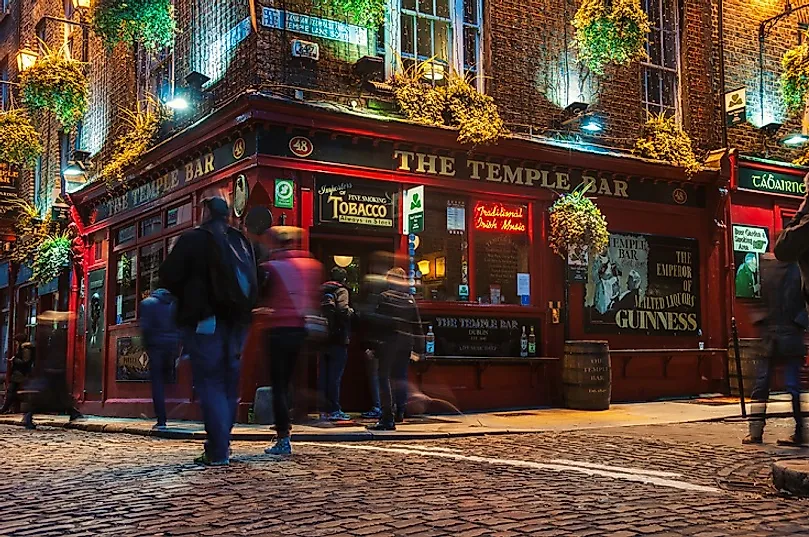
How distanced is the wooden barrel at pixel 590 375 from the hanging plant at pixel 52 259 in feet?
33.8

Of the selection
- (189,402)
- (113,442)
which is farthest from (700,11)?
(113,442)

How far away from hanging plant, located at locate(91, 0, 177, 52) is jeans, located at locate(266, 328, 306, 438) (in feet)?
24.1

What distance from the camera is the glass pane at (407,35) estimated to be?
1359cm

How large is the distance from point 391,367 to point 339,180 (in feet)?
11.4

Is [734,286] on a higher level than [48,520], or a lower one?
higher

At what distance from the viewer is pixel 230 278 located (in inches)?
267

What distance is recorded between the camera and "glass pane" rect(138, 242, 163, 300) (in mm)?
14773

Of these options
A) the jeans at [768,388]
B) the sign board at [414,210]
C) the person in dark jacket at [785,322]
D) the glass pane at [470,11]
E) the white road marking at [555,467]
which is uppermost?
the glass pane at [470,11]

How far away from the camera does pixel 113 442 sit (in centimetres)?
941

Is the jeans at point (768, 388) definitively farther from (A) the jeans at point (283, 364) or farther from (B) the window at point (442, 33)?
(B) the window at point (442, 33)

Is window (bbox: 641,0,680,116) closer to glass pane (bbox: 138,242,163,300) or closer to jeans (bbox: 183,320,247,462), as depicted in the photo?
glass pane (bbox: 138,242,163,300)

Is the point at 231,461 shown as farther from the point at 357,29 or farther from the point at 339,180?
the point at 357,29

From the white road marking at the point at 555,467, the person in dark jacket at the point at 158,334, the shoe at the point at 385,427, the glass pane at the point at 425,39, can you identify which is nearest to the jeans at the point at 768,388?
the white road marking at the point at 555,467

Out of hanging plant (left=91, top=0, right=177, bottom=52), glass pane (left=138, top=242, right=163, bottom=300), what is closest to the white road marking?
glass pane (left=138, top=242, right=163, bottom=300)
